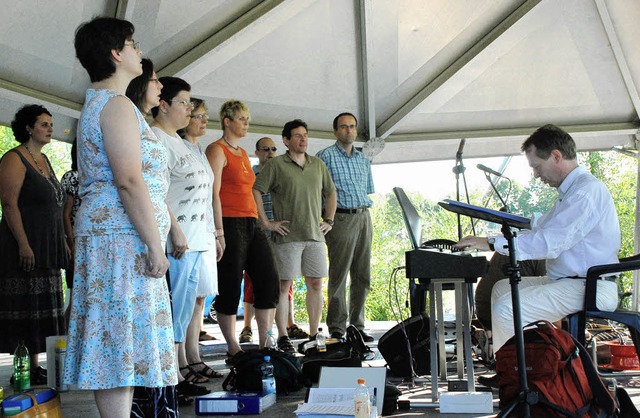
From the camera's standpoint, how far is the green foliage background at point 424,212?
15.4 m

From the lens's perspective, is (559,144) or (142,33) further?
(142,33)

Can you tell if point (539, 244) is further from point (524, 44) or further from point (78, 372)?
point (524, 44)

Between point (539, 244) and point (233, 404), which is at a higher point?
point (539, 244)

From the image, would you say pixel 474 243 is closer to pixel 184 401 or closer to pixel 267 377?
pixel 267 377

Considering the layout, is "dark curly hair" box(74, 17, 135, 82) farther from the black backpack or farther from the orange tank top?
the orange tank top

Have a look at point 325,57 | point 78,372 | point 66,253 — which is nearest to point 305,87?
point 325,57

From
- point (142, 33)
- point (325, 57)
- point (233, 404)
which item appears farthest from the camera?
point (325, 57)

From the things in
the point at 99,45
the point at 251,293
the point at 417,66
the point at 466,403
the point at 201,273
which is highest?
the point at 417,66

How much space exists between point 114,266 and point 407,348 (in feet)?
7.78

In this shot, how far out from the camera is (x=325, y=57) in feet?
24.8

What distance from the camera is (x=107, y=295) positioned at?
2.38 m

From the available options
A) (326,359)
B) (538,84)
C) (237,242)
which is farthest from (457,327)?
(538,84)

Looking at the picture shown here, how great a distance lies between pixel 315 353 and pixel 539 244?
159 cm

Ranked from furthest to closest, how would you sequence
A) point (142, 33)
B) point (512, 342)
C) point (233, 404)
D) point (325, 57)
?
point (325, 57), point (142, 33), point (233, 404), point (512, 342)
